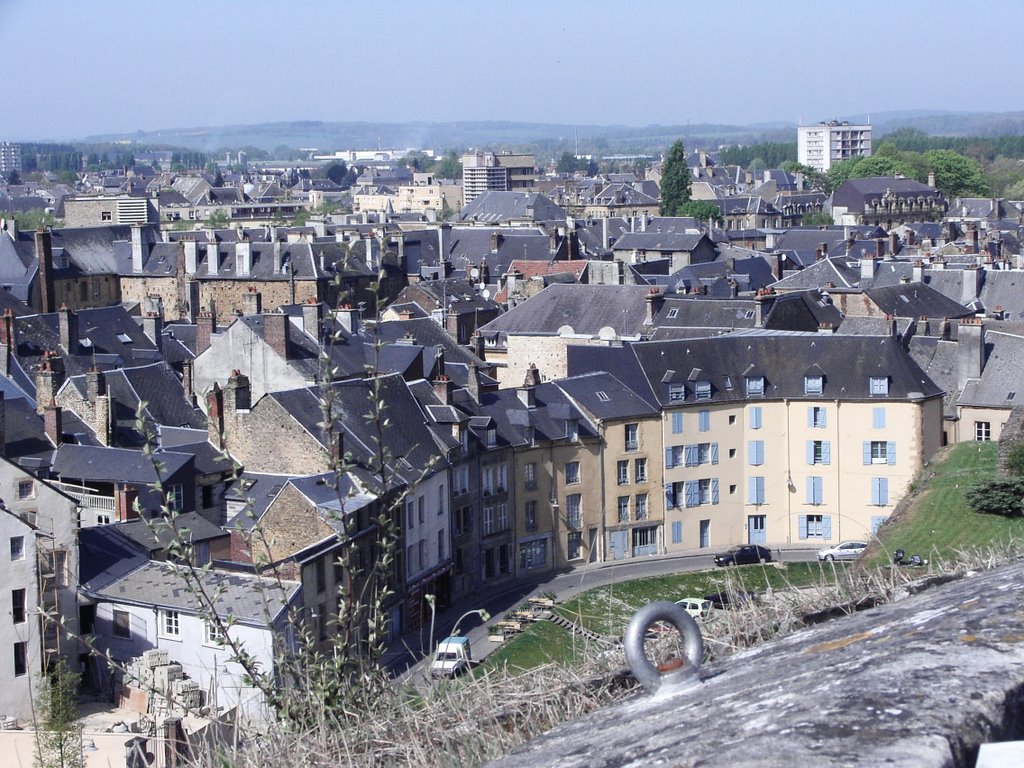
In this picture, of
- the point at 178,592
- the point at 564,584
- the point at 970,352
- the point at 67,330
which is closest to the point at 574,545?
the point at 564,584

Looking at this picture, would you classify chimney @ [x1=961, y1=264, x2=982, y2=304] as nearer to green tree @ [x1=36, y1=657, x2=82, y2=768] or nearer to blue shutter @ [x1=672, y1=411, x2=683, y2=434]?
blue shutter @ [x1=672, y1=411, x2=683, y2=434]

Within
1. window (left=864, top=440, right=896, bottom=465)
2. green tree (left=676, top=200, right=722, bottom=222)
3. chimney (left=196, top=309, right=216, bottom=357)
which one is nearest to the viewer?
window (left=864, top=440, right=896, bottom=465)

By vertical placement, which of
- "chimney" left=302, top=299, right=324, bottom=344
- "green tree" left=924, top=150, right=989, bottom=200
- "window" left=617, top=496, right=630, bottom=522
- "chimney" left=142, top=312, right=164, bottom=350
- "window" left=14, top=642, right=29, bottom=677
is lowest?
"window" left=617, top=496, right=630, bottom=522

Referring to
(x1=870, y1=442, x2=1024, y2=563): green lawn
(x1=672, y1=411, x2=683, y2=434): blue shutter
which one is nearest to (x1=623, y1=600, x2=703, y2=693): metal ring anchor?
(x1=870, y1=442, x2=1024, y2=563): green lawn

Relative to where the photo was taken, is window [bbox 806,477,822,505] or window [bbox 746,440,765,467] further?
window [bbox 746,440,765,467]

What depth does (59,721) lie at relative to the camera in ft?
56.1

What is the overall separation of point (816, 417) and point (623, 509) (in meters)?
5.83

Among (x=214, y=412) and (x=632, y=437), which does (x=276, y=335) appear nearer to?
(x=214, y=412)

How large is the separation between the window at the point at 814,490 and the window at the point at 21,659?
2190 cm

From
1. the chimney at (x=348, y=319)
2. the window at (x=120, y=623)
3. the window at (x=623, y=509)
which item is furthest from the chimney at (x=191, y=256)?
the window at (x=120, y=623)

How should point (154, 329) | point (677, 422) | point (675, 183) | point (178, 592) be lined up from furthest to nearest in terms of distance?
point (675, 183) < point (154, 329) < point (677, 422) < point (178, 592)

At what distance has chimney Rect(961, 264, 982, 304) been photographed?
5762 centimetres

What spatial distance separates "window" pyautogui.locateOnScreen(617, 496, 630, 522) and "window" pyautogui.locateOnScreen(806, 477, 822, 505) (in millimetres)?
5085

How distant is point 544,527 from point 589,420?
2.98 m
